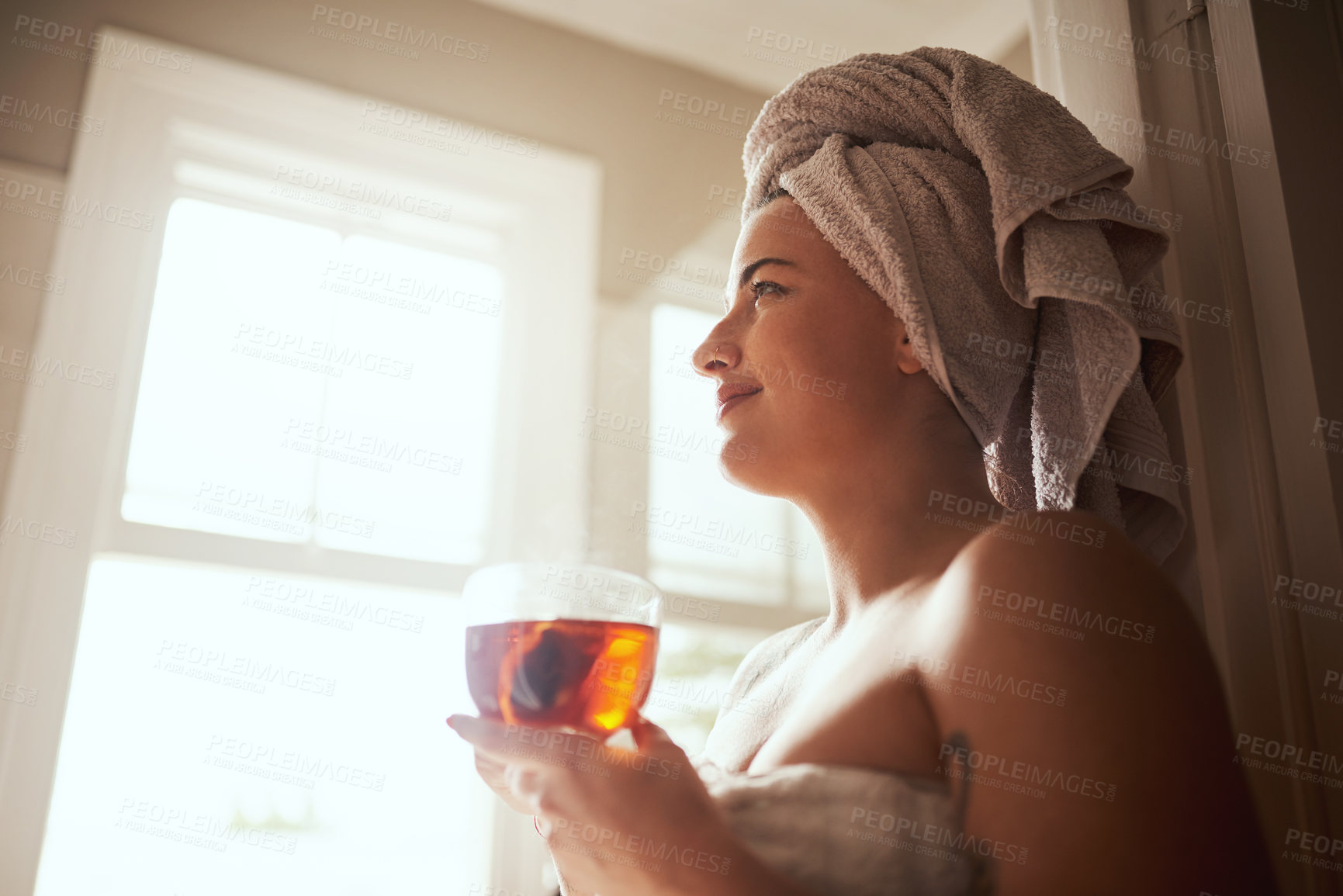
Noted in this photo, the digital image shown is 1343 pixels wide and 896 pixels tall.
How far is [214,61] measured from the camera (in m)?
2.07

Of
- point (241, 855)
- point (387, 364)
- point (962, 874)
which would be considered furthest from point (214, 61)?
point (962, 874)

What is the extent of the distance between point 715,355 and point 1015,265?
1.08 feet

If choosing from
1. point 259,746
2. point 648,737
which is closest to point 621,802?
point 648,737

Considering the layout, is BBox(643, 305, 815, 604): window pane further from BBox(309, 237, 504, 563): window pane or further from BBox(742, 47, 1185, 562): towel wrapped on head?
BBox(742, 47, 1185, 562): towel wrapped on head

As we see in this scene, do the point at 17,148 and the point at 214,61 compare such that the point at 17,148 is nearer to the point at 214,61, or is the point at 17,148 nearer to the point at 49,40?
the point at 49,40

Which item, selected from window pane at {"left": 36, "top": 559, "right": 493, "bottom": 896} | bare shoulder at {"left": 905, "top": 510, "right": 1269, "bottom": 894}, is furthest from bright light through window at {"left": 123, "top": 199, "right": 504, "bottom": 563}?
bare shoulder at {"left": 905, "top": 510, "right": 1269, "bottom": 894}

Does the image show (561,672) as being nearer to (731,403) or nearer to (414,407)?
(731,403)

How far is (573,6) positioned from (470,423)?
1.09 meters

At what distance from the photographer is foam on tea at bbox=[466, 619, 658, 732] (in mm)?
640

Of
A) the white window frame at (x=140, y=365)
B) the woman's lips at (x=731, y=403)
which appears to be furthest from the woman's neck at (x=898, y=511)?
the white window frame at (x=140, y=365)

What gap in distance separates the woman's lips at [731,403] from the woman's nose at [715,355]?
3 centimetres

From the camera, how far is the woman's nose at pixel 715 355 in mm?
1058

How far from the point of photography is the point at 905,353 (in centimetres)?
101

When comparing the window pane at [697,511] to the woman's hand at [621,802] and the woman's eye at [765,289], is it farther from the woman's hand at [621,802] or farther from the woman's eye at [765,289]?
the woman's hand at [621,802]
